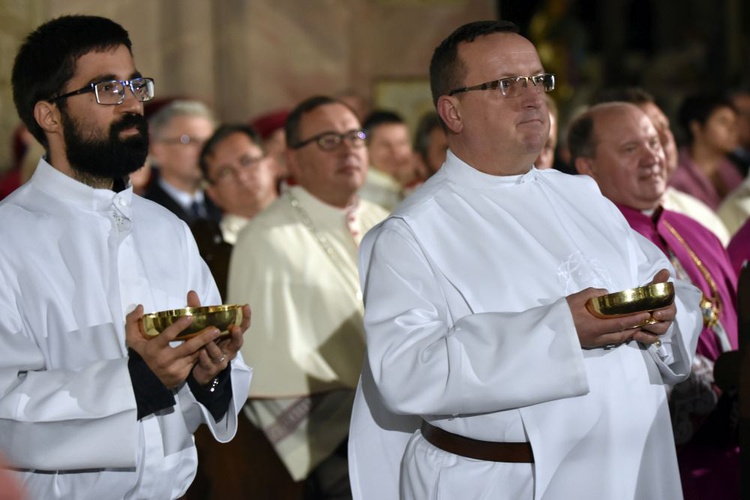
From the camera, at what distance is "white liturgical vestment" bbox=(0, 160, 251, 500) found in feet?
10.9

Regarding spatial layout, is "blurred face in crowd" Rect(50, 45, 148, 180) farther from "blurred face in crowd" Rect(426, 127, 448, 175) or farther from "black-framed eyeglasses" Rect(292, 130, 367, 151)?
"blurred face in crowd" Rect(426, 127, 448, 175)

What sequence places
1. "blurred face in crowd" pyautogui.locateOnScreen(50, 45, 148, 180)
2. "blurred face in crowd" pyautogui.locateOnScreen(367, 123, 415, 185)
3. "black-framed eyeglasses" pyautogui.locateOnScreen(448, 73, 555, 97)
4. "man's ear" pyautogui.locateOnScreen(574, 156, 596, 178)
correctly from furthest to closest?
1. "blurred face in crowd" pyautogui.locateOnScreen(367, 123, 415, 185)
2. "man's ear" pyautogui.locateOnScreen(574, 156, 596, 178)
3. "black-framed eyeglasses" pyautogui.locateOnScreen(448, 73, 555, 97)
4. "blurred face in crowd" pyautogui.locateOnScreen(50, 45, 148, 180)

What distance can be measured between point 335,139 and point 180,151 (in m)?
1.87

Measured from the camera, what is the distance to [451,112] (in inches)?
153

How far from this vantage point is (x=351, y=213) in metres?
6.20

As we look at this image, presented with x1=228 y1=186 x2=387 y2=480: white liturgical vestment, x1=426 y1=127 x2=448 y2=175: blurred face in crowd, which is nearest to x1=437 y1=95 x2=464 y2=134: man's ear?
x1=228 y1=186 x2=387 y2=480: white liturgical vestment

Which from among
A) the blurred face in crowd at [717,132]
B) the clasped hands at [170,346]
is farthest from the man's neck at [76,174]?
the blurred face in crowd at [717,132]

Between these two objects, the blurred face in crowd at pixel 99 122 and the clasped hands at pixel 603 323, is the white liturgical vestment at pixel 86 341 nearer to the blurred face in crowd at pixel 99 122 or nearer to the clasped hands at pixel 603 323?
the blurred face in crowd at pixel 99 122

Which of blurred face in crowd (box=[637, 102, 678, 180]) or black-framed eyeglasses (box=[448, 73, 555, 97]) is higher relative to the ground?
black-framed eyeglasses (box=[448, 73, 555, 97])

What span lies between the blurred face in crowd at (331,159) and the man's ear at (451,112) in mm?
2169

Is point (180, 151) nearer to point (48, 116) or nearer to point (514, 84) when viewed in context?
point (48, 116)

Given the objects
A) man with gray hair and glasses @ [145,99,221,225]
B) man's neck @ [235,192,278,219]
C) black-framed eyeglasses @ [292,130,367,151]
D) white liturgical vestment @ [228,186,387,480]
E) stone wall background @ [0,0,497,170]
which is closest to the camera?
white liturgical vestment @ [228,186,387,480]

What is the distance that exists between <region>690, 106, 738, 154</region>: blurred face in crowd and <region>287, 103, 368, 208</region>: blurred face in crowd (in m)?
4.50

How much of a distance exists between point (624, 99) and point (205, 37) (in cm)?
535
